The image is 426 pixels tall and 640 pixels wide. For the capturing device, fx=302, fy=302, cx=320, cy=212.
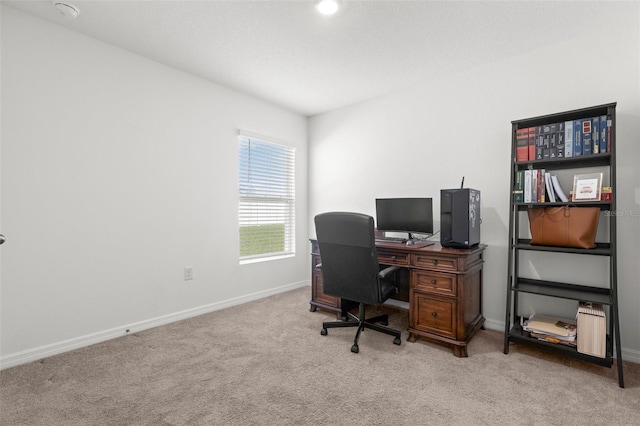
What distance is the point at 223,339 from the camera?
2.56m

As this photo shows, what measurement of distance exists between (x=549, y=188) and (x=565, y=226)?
0.96ft

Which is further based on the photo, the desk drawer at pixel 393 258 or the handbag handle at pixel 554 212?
the desk drawer at pixel 393 258

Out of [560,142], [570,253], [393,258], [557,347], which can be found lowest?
[557,347]

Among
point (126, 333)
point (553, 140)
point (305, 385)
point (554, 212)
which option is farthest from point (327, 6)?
point (126, 333)

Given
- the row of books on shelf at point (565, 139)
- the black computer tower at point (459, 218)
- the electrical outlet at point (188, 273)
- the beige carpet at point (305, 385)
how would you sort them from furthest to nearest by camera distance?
the electrical outlet at point (188, 273) → the black computer tower at point (459, 218) → the row of books on shelf at point (565, 139) → the beige carpet at point (305, 385)

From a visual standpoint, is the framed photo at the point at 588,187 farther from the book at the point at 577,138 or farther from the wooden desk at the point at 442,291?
the wooden desk at the point at 442,291

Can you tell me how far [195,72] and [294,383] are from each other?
2.96 m

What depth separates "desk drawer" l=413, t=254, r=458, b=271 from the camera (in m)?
2.36

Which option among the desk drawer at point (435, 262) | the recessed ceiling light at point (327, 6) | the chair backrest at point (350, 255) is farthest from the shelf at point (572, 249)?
the recessed ceiling light at point (327, 6)

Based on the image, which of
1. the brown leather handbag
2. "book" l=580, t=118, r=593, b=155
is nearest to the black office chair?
the brown leather handbag

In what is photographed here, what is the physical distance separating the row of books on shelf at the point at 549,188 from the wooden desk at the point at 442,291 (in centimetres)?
58

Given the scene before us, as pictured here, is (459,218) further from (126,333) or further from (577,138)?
(126,333)

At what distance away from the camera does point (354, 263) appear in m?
2.39

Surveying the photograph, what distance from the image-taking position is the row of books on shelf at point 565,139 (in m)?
2.05
